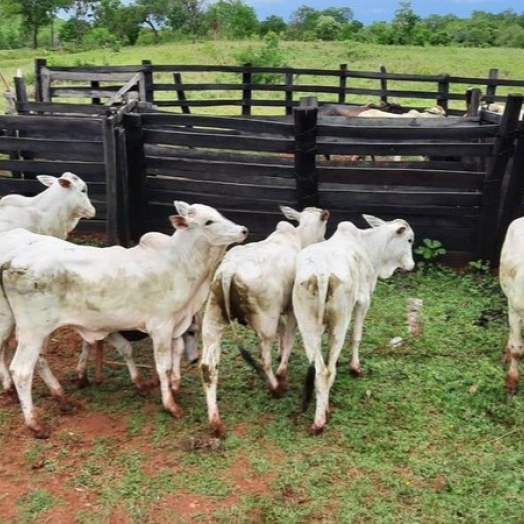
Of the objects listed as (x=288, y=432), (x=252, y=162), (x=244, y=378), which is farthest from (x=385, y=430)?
(x=252, y=162)

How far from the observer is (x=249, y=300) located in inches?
200

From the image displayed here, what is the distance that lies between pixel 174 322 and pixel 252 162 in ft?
11.6

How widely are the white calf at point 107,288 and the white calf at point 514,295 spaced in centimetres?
221

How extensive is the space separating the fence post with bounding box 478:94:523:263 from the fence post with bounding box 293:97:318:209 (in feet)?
6.41

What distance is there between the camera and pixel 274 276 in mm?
5195

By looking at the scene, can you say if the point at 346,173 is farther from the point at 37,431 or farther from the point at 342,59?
the point at 342,59

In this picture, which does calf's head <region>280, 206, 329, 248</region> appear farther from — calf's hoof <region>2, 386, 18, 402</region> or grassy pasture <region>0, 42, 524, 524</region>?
calf's hoof <region>2, 386, 18, 402</region>

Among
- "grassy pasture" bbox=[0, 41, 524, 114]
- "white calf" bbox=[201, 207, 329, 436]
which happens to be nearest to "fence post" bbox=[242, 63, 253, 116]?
"white calf" bbox=[201, 207, 329, 436]

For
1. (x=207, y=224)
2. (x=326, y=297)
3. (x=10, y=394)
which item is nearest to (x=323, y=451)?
(x=326, y=297)

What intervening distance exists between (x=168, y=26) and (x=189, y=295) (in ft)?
177

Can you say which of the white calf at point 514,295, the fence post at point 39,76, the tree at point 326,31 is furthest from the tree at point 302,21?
the white calf at point 514,295

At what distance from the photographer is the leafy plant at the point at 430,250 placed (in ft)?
26.4

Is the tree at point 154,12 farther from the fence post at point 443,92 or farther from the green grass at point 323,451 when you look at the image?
the green grass at point 323,451

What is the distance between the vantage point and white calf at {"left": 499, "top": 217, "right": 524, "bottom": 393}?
5.40m
